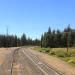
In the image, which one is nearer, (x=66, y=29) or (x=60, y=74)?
(x=60, y=74)

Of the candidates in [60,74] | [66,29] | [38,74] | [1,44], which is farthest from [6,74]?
[66,29]

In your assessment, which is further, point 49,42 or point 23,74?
point 49,42

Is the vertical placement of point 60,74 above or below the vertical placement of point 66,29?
below

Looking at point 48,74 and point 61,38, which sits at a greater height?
point 61,38

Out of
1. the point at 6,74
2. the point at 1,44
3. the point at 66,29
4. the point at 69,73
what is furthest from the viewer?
the point at 66,29

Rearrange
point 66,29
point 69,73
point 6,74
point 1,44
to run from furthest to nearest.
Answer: point 66,29
point 1,44
point 69,73
point 6,74

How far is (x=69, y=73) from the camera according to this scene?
71.2 feet

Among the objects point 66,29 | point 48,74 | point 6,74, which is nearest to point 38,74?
point 48,74

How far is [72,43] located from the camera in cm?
15575

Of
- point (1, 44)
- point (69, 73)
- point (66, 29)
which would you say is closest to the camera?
point (69, 73)

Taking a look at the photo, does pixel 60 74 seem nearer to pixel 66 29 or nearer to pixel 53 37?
pixel 53 37

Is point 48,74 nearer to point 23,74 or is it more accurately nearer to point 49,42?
point 23,74

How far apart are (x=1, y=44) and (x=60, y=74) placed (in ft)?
446

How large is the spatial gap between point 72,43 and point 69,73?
443 ft
